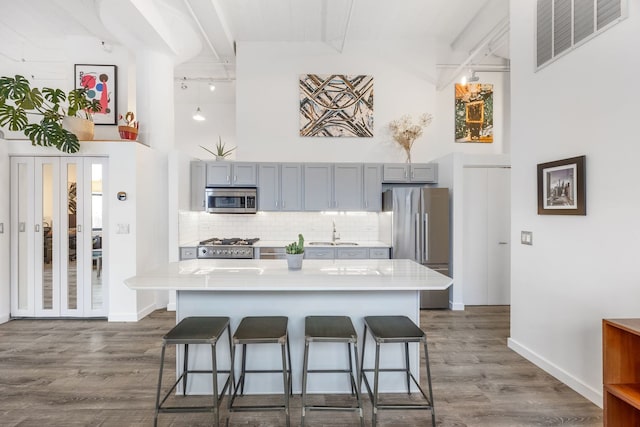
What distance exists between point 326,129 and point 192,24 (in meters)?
2.47

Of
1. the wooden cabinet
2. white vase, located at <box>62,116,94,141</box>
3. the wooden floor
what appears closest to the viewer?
the wooden cabinet

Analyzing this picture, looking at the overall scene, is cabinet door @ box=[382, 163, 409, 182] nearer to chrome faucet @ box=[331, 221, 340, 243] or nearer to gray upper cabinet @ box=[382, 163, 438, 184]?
gray upper cabinet @ box=[382, 163, 438, 184]

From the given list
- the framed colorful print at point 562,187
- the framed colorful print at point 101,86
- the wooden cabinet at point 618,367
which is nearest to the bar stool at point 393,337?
the wooden cabinet at point 618,367

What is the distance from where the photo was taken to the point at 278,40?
535cm

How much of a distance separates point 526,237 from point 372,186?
248 centimetres

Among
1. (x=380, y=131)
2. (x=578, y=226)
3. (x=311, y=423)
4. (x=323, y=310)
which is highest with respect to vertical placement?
(x=380, y=131)

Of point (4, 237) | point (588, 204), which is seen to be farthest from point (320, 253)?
point (4, 237)

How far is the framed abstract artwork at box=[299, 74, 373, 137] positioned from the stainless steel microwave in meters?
1.44

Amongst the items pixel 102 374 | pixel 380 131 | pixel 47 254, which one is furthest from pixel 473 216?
pixel 47 254

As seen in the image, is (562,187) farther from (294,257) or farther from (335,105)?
(335,105)

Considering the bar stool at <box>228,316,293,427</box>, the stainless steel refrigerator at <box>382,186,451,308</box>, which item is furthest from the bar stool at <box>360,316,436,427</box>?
the stainless steel refrigerator at <box>382,186,451,308</box>

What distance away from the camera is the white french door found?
13.7 feet

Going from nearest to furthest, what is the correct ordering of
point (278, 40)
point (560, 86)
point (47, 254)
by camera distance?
point (560, 86) → point (47, 254) → point (278, 40)

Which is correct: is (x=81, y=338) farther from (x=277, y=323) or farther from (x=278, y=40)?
(x=278, y=40)
